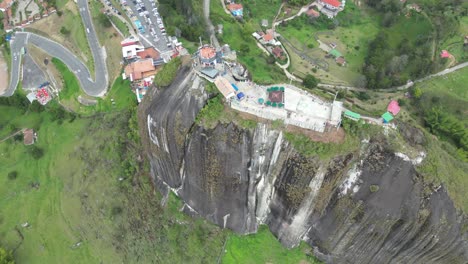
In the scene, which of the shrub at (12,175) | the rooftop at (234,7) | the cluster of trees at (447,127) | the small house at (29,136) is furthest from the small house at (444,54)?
the shrub at (12,175)

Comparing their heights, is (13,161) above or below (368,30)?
below

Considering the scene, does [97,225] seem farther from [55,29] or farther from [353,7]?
[353,7]

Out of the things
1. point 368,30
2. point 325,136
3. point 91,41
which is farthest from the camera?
point 368,30

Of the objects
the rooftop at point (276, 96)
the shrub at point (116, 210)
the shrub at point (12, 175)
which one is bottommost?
the shrub at point (12, 175)

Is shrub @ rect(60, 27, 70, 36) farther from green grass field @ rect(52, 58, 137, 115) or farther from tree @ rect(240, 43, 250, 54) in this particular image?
tree @ rect(240, 43, 250, 54)

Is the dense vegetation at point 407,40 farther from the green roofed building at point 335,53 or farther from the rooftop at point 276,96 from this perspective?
the rooftop at point 276,96

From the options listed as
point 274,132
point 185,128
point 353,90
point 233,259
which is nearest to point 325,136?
point 274,132
